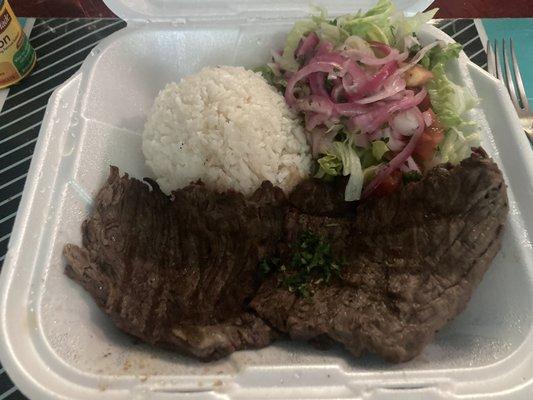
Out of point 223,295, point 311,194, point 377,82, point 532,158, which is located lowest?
point 223,295

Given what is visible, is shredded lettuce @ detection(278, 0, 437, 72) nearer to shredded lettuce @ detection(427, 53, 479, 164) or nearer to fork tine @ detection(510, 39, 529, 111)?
shredded lettuce @ detection(427, 53, 479, 164)

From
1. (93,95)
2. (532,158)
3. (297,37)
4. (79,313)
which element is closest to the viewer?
(79,313)

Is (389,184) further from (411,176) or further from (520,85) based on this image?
(520,85)

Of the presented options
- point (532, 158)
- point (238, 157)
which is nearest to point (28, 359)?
point (238, 157)

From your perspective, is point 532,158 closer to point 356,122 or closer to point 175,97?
point 356,122

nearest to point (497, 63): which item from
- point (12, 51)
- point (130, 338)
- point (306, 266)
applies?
point (306, 266)

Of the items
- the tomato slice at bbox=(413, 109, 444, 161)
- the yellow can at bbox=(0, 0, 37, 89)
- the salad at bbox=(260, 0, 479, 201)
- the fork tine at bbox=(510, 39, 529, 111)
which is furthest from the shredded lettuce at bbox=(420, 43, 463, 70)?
the yellow can at bbox=(0, 0, 37, 89)
